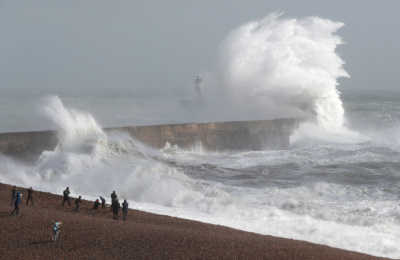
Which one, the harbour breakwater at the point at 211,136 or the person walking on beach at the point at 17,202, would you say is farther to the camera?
the harbour breakwater at the point at 211,136

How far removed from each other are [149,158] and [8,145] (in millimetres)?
5095

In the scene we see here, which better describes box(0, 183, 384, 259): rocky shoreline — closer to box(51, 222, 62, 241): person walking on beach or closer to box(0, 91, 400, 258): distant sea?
box(51, 222, 62, 241): person walking on beach

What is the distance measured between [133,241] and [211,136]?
1595 centimetres

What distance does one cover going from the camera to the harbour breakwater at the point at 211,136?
63.6ft

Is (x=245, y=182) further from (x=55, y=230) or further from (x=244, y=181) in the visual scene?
(x=55, y=230)

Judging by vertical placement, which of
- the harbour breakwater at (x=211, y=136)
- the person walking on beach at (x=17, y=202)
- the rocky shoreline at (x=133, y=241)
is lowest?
the rocky shoreline at (x=133, y=241)

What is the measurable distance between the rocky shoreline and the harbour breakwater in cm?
851

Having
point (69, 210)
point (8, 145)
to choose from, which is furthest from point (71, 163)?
point (69, 210)

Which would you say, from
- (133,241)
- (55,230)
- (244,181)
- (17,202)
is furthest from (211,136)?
(55,230)

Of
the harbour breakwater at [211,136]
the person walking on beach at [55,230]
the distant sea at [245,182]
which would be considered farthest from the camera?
the harbour breakwater at [211,136]

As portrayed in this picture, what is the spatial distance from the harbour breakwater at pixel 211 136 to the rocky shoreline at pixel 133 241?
851cm

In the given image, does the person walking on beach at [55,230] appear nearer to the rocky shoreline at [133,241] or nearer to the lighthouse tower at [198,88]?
the rocky shoreline at [133,241]

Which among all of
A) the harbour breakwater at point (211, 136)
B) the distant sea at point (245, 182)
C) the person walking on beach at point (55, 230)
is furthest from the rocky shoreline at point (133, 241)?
the harbour breakwater at point (211, 136)

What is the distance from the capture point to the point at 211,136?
24.8 meters
